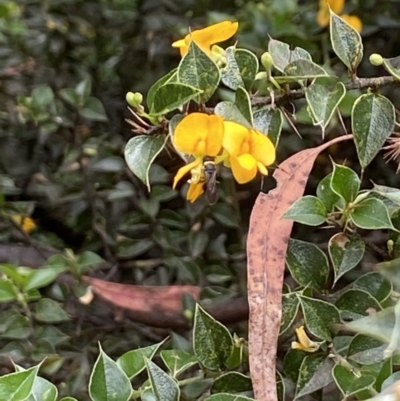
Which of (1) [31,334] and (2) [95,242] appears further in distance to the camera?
(2) [95,242]

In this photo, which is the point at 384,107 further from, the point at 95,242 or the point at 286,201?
the point at 95,242

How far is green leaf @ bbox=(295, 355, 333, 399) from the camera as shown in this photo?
2.11ft

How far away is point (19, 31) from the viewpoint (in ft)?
4.54

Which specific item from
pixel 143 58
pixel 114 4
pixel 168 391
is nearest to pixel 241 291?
pixel 168 391

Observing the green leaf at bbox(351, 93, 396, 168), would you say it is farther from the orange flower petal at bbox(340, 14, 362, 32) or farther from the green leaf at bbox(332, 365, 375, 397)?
the orange flower petal at bbox(340, 14, 362, 32)

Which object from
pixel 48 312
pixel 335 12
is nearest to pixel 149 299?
pixel 48 312

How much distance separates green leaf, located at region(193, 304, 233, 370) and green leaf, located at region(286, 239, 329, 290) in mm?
95

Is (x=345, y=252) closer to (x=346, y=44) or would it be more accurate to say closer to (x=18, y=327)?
(x=346, y=44)

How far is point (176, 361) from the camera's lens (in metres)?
0.69

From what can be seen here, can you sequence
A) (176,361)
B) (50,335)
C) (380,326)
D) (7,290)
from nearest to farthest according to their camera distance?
1. (380,326)
2. (176,361)
3. (7,290)
4. (50,335)

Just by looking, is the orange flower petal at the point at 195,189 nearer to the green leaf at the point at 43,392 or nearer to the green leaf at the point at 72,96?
the green leaf at the point at 43,392

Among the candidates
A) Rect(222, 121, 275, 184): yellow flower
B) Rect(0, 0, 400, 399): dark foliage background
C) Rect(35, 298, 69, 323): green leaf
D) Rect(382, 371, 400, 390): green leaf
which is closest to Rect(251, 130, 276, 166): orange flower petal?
Rect(222, 121, 275, 184): yellow flower

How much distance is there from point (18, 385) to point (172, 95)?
264 millimetres

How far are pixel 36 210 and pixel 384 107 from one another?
0.83 metres
